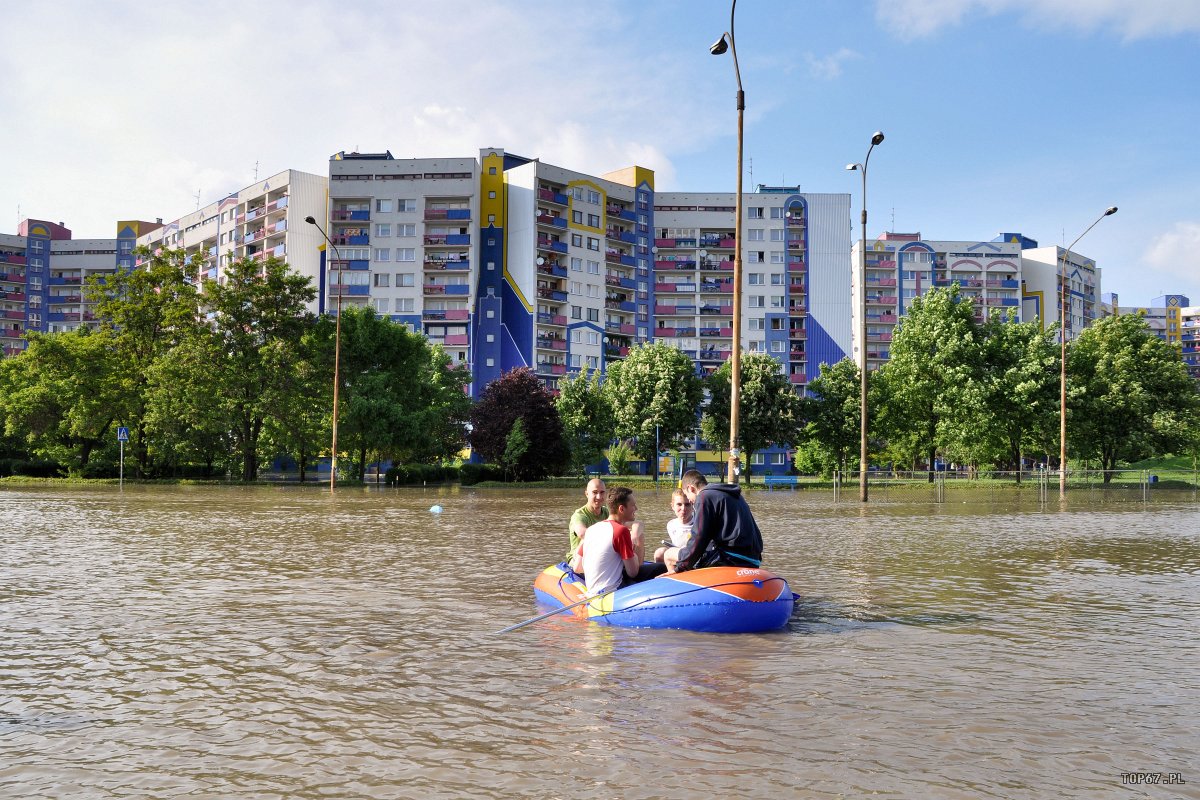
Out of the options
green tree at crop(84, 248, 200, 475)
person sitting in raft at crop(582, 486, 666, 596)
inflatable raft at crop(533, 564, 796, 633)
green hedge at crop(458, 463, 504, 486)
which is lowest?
green hedge at crop(458, 463, 504, 486)

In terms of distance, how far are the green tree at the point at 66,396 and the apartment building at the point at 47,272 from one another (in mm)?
96675

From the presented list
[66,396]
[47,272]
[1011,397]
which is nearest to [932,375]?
[1011,397]

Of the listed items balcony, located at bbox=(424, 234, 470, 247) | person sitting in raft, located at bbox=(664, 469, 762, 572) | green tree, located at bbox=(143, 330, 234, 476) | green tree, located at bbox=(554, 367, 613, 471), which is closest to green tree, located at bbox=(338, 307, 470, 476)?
green tree, located at bbox=(143, 330, 234, 476)

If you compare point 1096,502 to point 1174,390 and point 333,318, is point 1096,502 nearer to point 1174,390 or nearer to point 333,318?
point 1174,390

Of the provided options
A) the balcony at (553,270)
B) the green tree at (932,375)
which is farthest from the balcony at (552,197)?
the green tree at (932,375)

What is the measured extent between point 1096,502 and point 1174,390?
102 feet

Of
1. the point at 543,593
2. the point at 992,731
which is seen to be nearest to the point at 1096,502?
the point at 543,593

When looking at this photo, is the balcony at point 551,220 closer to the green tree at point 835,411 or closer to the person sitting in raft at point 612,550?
the green tree at point 835,411

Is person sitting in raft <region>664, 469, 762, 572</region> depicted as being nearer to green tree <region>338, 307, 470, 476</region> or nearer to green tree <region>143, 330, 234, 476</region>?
green tree <region>338, 307, 470, 476</region>

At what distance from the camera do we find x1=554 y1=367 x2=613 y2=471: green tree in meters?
73.8

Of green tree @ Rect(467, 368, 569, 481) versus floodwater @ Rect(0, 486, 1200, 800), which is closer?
floodwater @ Rect(0, 486, 1200, 800)

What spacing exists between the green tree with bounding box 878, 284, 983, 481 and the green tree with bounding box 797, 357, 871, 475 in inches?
155

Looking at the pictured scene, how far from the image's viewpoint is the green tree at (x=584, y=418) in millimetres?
73812

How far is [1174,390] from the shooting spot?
6456 centimetres
